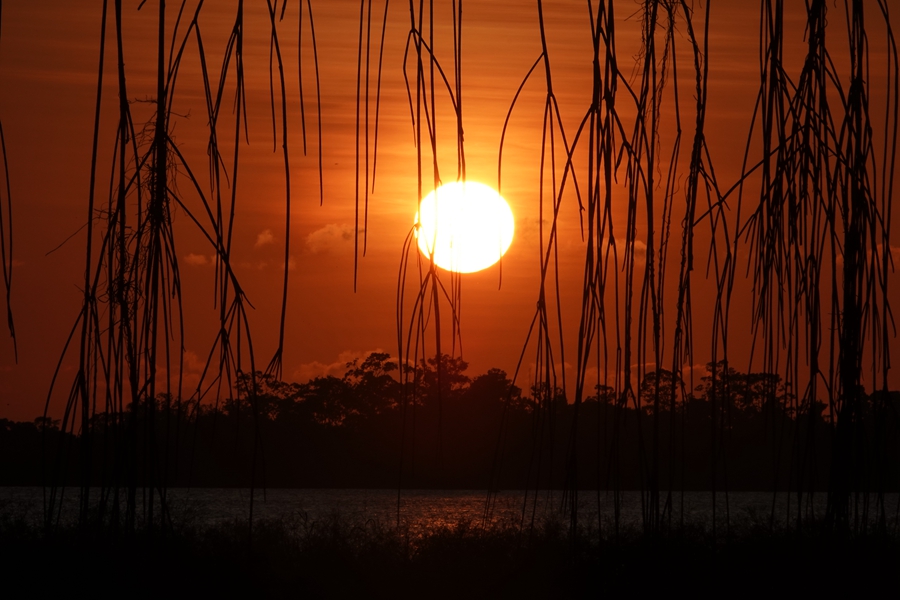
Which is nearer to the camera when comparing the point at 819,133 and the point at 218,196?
the point at 218,196

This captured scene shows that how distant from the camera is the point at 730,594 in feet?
14.5

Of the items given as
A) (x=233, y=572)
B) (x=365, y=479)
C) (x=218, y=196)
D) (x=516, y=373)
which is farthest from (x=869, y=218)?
(x=365, y=479)

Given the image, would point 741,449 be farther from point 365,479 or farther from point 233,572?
point 233,572

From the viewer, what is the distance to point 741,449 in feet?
149

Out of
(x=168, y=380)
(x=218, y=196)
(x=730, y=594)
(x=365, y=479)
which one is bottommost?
(x=365, y=479)

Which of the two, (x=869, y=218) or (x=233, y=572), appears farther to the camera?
(x=233, y=572)

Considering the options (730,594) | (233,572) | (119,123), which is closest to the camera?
(119,123)

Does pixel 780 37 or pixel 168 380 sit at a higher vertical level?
pixel 780 37

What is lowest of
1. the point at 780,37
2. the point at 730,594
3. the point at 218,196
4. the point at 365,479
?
the point at 365,479

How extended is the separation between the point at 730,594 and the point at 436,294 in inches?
160

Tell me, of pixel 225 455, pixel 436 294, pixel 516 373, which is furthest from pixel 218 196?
pixel 225 455

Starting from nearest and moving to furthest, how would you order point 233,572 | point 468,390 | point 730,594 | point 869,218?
point 869,218
point 730,594
point 233,572
point 468,390

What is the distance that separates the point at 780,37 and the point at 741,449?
1860 inches

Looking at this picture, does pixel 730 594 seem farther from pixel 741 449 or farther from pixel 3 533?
pixel 741 449
